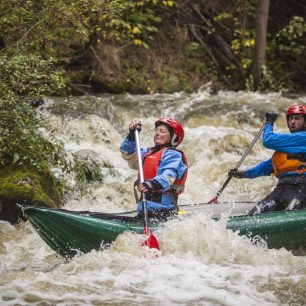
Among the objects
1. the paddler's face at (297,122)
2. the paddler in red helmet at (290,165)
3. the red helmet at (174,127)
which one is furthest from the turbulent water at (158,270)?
the paddler's face at (297,122)

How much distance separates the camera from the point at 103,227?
4684 millimetres

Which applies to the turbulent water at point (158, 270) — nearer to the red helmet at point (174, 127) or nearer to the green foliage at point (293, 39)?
the red helmet at point (174, 127)

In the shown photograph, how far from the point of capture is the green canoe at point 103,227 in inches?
181

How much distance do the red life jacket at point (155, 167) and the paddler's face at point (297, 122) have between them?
1.23 meters

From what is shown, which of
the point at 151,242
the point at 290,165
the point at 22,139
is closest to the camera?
the point at 151,242

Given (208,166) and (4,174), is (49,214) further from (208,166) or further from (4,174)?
(208,166)

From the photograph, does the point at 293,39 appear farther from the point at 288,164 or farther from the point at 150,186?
the point at 150,186

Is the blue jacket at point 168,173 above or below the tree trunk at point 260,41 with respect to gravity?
below

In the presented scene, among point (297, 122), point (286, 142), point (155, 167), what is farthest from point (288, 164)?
point (155, 167)

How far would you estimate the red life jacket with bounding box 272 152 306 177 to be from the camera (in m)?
5.46

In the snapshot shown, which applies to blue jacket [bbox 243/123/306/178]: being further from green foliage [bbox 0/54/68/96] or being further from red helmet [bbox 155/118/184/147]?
green foliage [bbox 0/54/68/96]

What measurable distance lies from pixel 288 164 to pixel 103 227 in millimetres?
1967

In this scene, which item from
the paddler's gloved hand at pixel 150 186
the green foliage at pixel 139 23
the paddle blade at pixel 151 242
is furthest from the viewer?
the green foliage at pixel 139 23

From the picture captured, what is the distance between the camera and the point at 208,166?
29.6 ft
